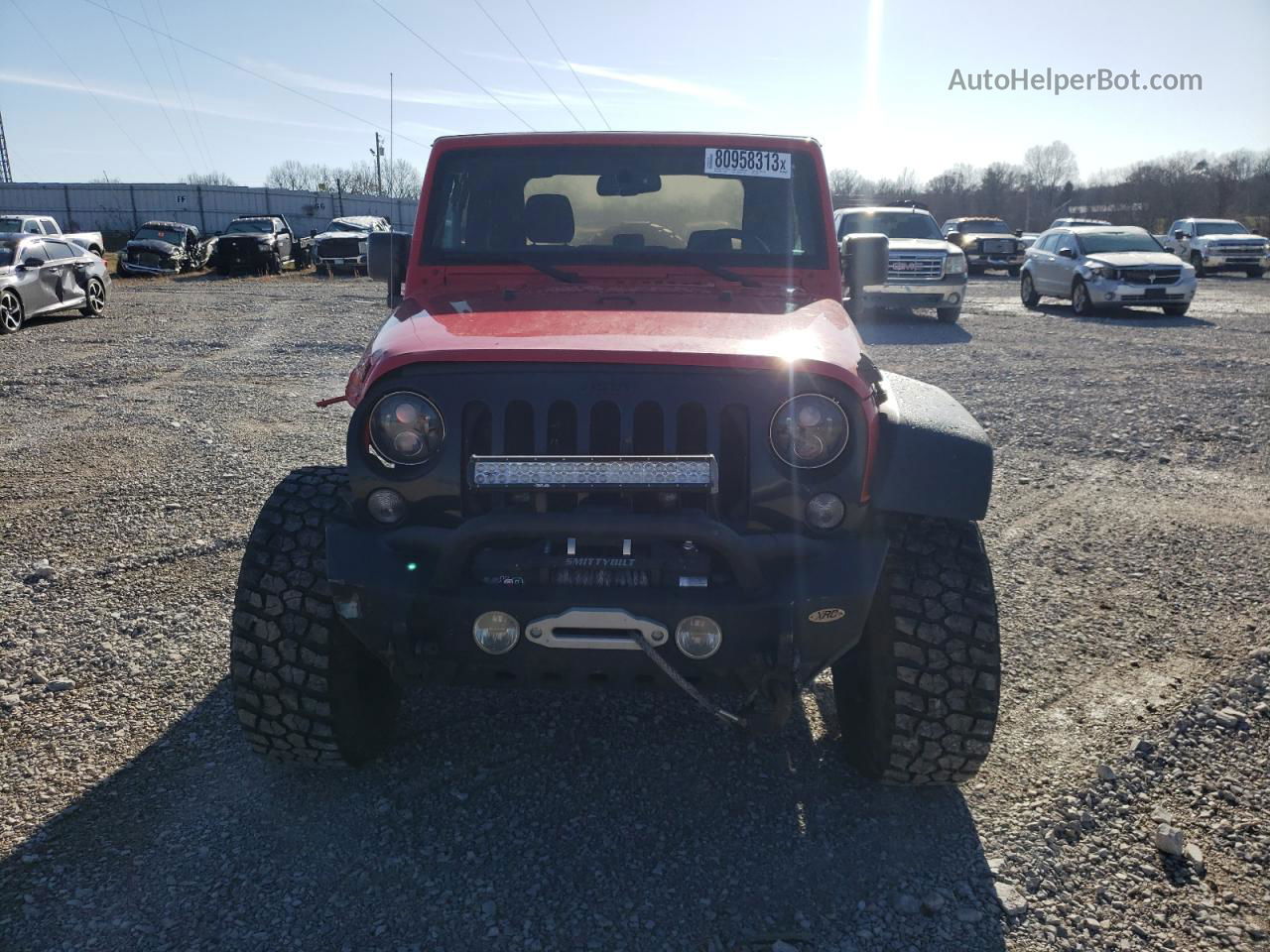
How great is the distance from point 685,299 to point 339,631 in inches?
61.3

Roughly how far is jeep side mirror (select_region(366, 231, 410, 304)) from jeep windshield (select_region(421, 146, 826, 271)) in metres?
0.21

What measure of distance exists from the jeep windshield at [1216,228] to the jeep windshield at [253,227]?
2604cm

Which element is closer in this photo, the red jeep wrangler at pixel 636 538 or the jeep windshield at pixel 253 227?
the red jeep wrangler at pixel 636 538

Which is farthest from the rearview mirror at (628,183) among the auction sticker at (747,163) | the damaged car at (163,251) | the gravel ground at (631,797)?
the damaged car at (163,251)

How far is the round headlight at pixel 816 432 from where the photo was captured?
2.58 metres

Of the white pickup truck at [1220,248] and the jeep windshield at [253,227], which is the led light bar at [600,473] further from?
the white pickup truck at [1220,248]

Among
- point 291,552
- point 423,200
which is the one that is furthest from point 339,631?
point 423,200

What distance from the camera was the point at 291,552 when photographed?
2883 mm

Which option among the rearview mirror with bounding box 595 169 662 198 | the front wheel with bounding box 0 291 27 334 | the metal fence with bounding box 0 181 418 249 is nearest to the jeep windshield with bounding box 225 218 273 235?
the metal fence with bounding box 0 181 418 249

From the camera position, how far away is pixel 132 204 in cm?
4028

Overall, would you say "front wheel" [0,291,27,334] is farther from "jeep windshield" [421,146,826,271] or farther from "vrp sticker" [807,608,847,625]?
"vrp sticker" [807,608,847,625]

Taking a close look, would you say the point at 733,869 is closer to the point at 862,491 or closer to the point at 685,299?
the point at 862,491

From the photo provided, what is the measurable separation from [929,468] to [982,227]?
29496mm

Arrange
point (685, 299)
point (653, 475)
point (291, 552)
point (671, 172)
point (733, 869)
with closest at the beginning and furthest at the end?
point (653, 475) → point (733, 869) → point (291, 552) → point (685, 299) → point (671, 172)
